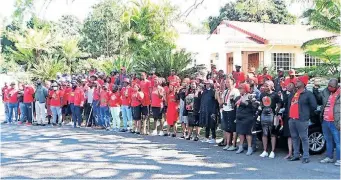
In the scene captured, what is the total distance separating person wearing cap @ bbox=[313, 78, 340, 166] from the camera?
28.1 feet

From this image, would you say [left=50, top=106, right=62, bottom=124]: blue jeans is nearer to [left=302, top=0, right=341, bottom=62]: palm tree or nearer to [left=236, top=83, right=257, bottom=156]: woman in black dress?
[left=236, top=83, right=257, bottom=156]: woman in black dress

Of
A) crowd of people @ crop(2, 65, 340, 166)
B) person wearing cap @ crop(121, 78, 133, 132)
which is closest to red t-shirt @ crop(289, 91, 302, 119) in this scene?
crowd of people @ crop(2, 65, 340, 166)

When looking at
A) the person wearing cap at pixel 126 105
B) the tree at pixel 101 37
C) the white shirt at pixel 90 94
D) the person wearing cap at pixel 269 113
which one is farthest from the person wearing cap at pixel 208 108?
the tree at pixel 101 37

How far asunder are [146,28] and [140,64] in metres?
5.31

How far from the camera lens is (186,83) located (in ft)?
40.9

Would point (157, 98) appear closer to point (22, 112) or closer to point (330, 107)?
point (330, 107)

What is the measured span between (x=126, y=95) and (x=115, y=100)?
768mm

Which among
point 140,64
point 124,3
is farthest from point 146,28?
point 124,3

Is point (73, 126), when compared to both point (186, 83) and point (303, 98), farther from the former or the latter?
point (303, 98)

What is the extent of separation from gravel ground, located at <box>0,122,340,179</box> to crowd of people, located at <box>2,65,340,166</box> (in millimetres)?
593

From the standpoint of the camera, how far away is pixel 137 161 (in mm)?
8797

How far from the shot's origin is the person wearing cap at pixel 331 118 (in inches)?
337

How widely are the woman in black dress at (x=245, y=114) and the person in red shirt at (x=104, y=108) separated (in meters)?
5.91

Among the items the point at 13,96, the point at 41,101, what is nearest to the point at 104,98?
the point at 41,101
